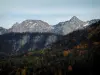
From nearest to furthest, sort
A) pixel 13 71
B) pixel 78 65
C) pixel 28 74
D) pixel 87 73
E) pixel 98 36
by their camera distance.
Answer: pixel 87 73, pixel 78 65, pixel 28 74, pixel 13 71, pixel 98 36

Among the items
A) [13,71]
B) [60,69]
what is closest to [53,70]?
[60,69]

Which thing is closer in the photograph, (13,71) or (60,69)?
(60,69)

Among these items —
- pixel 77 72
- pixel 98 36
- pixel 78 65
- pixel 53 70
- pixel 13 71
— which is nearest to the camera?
pixel 77 72

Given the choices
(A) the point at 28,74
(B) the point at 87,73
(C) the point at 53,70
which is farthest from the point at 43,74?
(B) the point at 87,73

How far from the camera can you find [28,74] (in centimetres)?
13800

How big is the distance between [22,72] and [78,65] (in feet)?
140

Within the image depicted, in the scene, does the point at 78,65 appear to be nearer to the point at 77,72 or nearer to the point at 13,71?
the point at 77,72

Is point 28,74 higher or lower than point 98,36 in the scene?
lower

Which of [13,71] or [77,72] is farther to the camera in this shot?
[13,71]

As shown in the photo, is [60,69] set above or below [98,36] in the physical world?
below

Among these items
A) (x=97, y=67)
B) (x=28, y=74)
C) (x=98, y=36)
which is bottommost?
(x=28, y=74)

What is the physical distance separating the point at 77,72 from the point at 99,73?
2197cm

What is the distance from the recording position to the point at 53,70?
128750 millimetres

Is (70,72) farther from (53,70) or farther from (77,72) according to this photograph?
(53,70)
